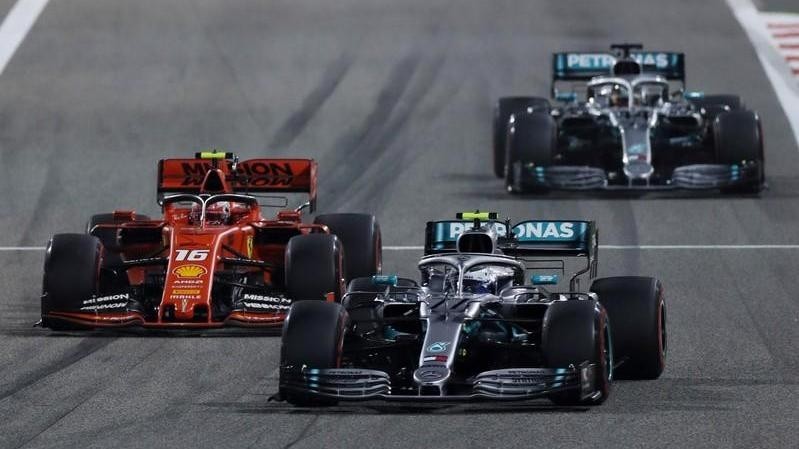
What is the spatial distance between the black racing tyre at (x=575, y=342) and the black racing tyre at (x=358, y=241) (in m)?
6.49

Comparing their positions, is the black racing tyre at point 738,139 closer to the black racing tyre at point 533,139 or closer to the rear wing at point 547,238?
the black racing tyre at point 533,139

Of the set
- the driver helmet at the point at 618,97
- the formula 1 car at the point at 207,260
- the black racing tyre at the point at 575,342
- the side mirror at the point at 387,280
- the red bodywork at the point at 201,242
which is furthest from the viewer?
the driver helmet at the point at 618,97

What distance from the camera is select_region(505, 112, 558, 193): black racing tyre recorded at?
33156 mm

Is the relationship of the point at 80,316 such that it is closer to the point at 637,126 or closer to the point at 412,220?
the point at 412,220

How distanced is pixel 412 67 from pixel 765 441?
27190mm

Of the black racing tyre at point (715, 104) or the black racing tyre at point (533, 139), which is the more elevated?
the black racing tyre at point (715, 104)

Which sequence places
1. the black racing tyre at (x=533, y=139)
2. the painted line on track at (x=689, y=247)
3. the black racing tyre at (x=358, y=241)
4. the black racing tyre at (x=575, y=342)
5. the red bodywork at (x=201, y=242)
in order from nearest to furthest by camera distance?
the black racing tyre at (x=575, y=342) < the red bodywork at (x=201, y=242) < the black racing tyre at (x=358, y=241) < the painted line on track at (x=689, y=247) < the black racing tyre at (x=533, y=139)

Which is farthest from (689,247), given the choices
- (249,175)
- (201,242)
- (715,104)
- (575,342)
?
(575,342)

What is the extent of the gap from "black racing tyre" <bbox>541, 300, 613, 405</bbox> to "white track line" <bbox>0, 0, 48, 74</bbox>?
2642cm

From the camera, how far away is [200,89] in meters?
42.7

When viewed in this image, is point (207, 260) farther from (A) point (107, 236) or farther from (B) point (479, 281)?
(B) point (479, 281)

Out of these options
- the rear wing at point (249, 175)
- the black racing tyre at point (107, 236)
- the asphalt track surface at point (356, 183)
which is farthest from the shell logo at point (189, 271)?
the rear wing at point (249, 175)

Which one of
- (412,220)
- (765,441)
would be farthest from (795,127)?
(765,441)

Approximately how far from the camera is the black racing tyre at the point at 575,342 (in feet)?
61.9
